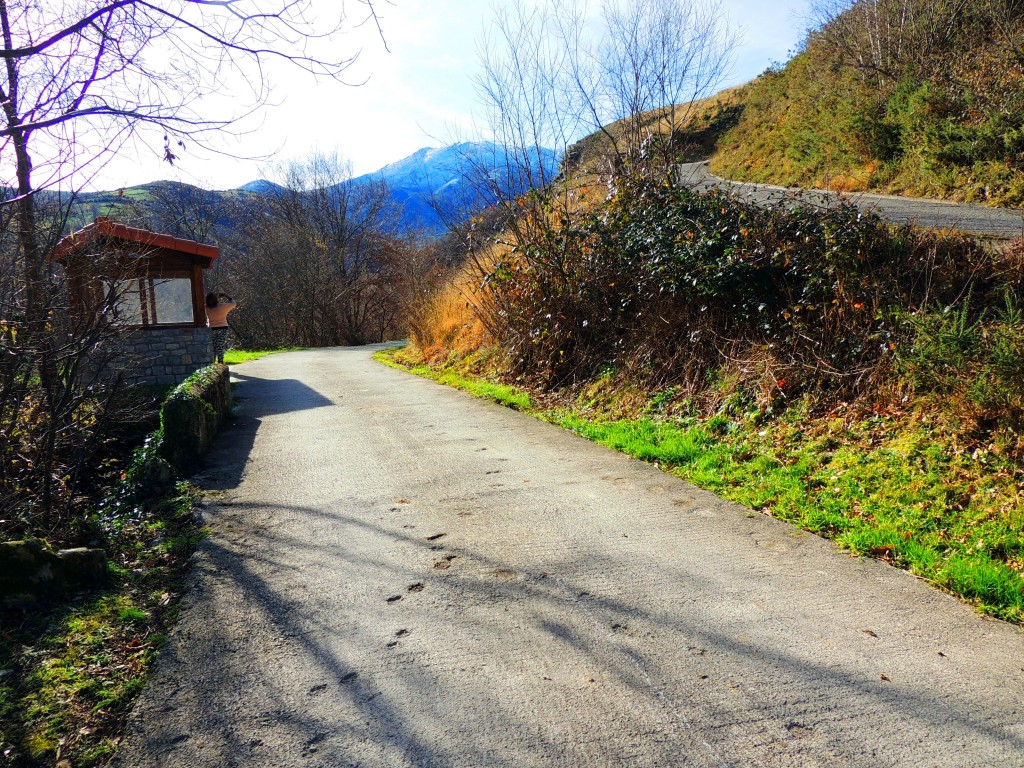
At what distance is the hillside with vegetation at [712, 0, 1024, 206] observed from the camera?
40.2 ft

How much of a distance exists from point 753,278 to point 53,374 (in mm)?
6898

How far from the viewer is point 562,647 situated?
10.8 ft

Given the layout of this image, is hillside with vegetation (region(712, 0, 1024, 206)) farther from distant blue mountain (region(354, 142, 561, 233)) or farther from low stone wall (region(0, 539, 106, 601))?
low stone wall (region(0, 539, 106, 601))

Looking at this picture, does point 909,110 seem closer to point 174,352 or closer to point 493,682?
point 493,682

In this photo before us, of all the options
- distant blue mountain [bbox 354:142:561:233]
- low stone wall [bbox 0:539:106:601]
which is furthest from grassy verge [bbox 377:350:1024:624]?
distant blue mountain [bbox 354:142:561:233]

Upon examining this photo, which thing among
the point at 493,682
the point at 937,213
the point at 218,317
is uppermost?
the point at 937,213

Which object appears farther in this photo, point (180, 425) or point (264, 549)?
point (180, 425)

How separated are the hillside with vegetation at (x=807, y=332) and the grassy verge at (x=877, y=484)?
2 cm

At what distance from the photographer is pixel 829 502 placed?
500 centimetres

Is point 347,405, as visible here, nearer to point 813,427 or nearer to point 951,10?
point 813,427

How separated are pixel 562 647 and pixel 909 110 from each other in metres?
15.4

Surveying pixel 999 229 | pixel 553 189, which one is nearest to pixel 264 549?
pixel 999 229

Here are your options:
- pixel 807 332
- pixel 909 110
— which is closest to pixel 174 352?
pixel 807 332

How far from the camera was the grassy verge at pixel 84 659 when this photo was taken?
9.25 feet
